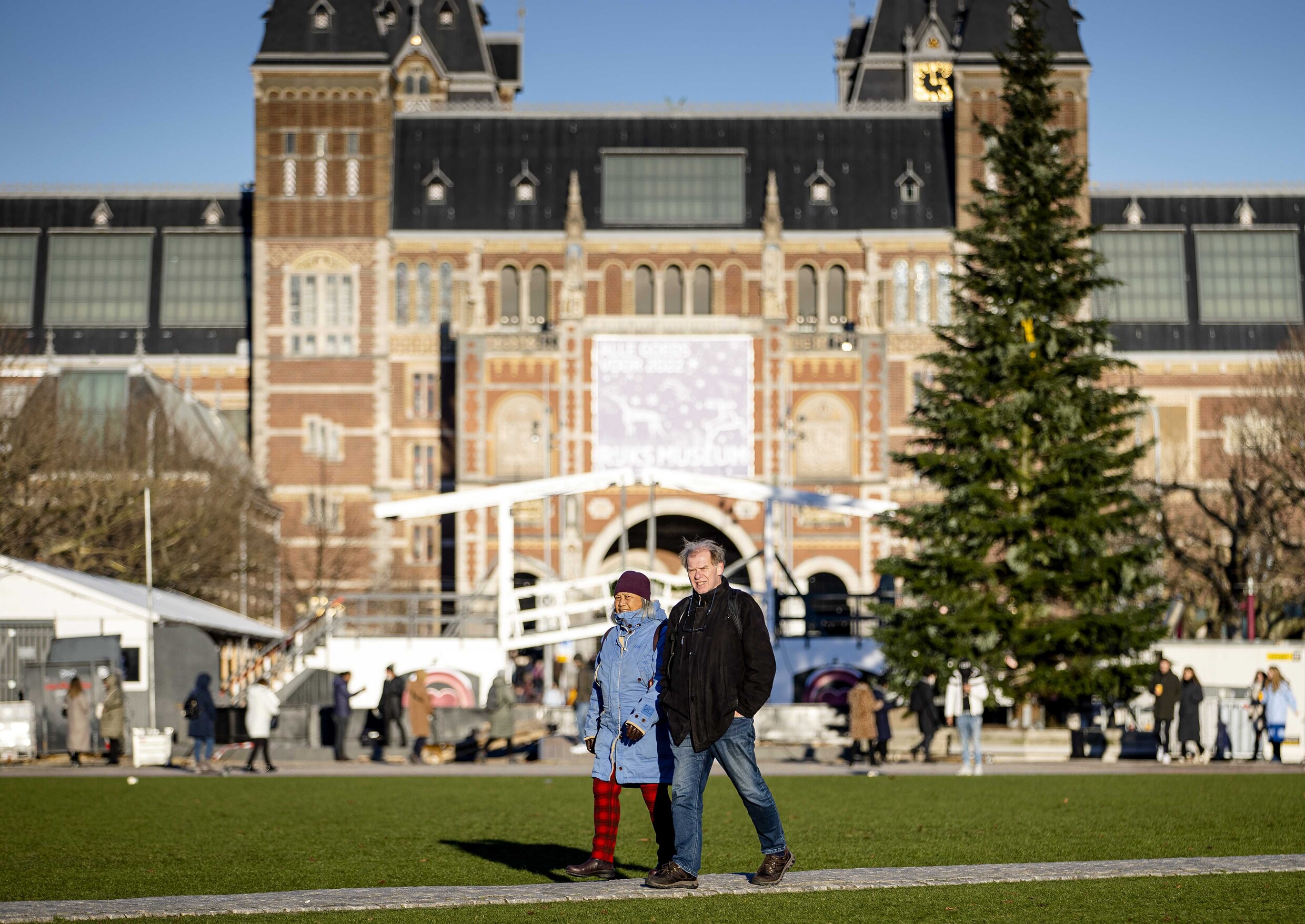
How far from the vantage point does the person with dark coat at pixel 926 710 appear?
24.5m

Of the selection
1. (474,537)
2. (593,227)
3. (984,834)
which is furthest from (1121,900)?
(593,227)

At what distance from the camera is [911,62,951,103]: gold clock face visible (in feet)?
232

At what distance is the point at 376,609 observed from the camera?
5516cm

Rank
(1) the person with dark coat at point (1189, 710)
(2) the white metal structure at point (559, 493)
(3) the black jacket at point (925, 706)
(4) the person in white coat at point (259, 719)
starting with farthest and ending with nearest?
(2) the white metal structure at point (559, 493)
(3) the black jacket at point (925, 706)
(1) the person with dark coat at point (1189, 710)
(4) the person in white coat at point (259, 719)

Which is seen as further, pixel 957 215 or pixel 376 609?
pixel 957 215

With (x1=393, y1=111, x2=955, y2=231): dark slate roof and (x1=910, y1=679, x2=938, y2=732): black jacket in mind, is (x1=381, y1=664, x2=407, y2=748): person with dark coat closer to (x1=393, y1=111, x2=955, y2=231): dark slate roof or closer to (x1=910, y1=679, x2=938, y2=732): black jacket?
(x1=910, y1=679, x2=938, y2=732): black jacket

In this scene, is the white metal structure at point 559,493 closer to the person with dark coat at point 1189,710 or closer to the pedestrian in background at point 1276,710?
the person with dark coat at point 1189,710

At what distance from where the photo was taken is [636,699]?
372 inches

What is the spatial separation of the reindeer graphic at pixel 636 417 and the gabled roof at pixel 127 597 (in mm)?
22349

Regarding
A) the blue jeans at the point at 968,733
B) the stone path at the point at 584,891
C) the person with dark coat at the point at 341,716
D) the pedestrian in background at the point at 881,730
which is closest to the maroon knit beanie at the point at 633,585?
the stone path at the point at 584,891

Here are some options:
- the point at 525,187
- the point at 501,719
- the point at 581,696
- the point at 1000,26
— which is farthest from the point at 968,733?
the point at 1000,26

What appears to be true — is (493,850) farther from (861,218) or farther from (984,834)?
(861,218)

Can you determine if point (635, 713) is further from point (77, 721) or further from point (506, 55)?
point (506, 55)

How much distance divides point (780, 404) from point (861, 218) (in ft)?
26.8
